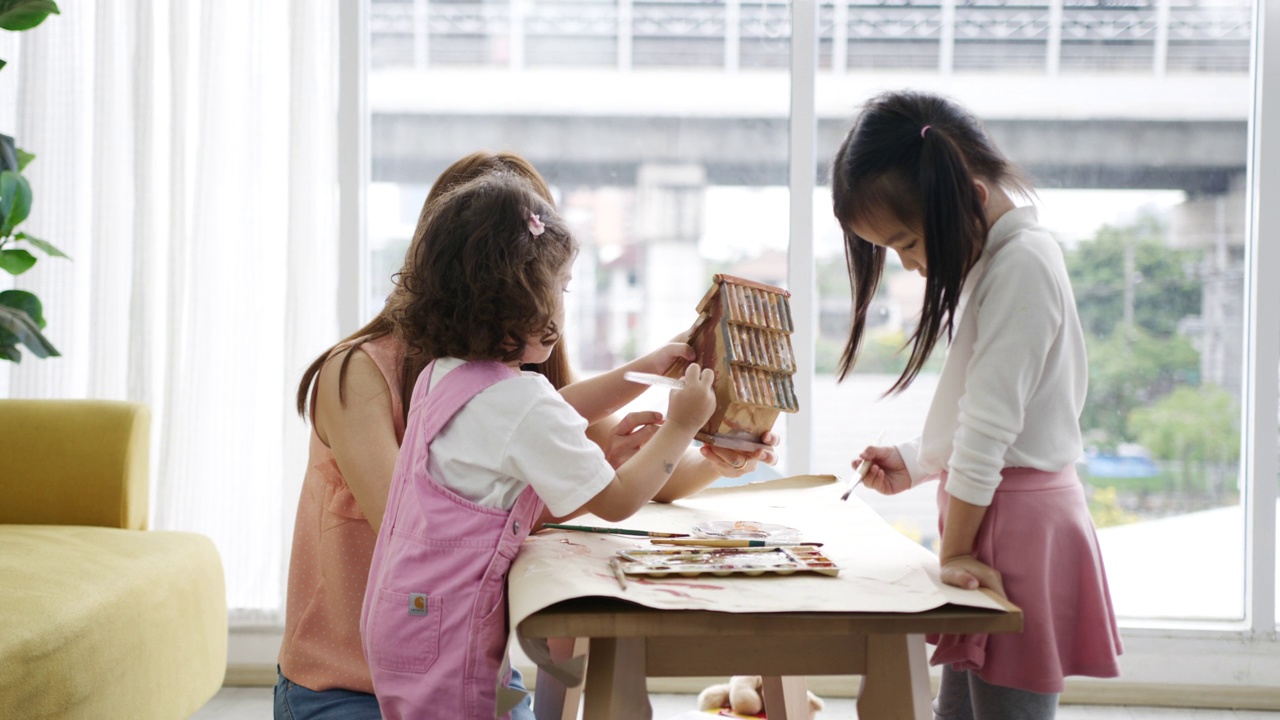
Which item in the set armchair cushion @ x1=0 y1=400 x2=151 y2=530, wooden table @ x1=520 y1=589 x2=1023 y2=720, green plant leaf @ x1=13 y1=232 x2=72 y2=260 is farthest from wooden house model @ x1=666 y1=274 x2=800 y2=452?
green plant leaf @ x1=13 y1=232 x2=72 y2=260

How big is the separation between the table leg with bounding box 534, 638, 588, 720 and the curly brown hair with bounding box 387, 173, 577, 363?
1.66 feet

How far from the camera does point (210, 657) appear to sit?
2.15 m

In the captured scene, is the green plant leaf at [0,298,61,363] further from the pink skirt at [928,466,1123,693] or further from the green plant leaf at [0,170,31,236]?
the pink skirt at [928,466,1123,693]

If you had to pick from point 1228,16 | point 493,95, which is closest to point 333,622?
point 493,95

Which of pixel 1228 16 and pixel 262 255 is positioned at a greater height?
pixel 1228 16

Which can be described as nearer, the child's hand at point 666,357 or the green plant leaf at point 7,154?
the child's hand at point 666,357

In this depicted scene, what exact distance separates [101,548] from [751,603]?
1.56m

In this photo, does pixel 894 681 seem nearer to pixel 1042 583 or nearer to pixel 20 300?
pixel 1042 583

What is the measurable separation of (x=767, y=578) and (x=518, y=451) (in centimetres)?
28

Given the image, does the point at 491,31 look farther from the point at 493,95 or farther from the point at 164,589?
the point at 164,589

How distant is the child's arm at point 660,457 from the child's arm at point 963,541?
281 mm

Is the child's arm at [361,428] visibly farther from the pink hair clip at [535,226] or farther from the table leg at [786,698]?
the table leg at [786,698]

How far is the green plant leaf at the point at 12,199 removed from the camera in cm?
215

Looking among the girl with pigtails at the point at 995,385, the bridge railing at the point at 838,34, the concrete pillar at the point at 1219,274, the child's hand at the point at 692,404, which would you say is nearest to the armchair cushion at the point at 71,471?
the bridge railing at the point at 838,34
